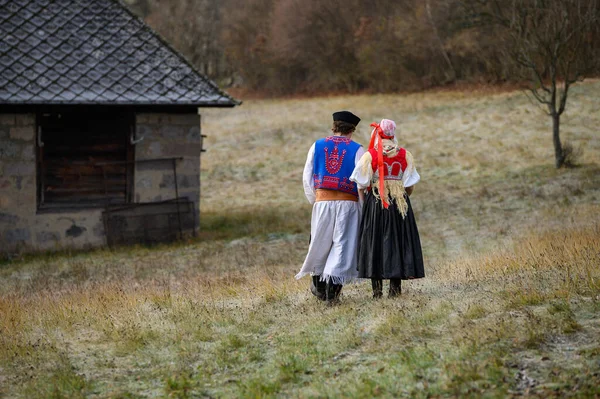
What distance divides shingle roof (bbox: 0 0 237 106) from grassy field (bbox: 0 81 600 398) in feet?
8.65

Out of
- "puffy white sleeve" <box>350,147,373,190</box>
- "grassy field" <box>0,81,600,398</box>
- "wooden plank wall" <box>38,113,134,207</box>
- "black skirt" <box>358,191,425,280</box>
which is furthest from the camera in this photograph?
"wooden plank wall" <box>38,113,134,207</box>

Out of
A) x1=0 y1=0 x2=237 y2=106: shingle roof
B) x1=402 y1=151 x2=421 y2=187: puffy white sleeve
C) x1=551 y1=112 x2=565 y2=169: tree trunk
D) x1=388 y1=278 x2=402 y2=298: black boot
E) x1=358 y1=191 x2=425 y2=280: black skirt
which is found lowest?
x1=388 y1=278 x2=402 y2=298: black boot

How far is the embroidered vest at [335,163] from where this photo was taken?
747cm

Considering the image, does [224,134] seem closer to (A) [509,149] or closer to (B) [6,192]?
(A) [509,149]

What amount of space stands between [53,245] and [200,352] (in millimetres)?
8364

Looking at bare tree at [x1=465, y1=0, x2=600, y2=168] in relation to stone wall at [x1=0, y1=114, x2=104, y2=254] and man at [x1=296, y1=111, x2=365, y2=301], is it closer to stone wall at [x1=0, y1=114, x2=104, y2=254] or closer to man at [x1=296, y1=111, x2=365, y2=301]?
stone wall at [x1=0, y1=114, x2=104, y2=254]

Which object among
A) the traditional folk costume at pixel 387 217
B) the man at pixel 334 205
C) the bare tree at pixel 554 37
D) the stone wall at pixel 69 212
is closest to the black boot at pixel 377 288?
the traditional folk costume at pixel 387 217

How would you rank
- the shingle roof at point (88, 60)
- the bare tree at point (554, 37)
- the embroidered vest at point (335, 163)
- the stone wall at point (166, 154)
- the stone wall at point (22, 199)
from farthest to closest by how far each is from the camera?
the bare tree at point (554, 37) → the stone wall at point (166, 154) → the shingle roof at point (88, 60) → the stone wall at point (22, 199) → the embroidered vest at point (335, 163)

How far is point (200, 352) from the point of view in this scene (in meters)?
6.29

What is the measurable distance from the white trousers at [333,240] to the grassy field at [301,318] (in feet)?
1.09

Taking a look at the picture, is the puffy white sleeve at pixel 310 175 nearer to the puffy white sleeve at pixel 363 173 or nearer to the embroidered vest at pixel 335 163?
the embroidered vest at pixel 335 163

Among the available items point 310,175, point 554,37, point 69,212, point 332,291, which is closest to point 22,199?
point 69,212

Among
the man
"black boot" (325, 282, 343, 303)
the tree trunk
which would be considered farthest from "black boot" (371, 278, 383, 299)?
the tree trunk

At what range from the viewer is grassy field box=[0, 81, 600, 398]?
5.29 meters
